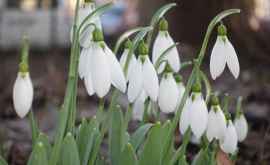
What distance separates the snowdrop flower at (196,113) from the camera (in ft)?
6.14

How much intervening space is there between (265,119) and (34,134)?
238 centimetres

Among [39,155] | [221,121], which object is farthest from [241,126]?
[39,155]

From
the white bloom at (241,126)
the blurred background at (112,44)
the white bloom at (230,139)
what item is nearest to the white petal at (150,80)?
the white bloom at (230,139)

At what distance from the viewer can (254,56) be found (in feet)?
24.8

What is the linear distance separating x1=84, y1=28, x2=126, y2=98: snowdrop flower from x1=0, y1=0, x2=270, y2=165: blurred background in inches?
46.9

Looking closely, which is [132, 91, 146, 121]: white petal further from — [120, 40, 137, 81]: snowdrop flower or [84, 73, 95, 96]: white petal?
[84, 73, 95, 96]: white petal

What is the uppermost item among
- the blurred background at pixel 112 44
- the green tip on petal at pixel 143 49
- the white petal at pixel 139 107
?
the green tip on petal at pixel 143 49

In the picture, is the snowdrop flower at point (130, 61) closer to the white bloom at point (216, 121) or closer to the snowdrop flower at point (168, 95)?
the snowdrop flower at point (168, 95)

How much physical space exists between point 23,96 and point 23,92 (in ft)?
0.04

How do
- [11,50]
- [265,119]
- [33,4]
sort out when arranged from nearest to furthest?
[265,119], [11,50], [33,4]

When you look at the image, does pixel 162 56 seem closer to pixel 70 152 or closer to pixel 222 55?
pixel 222 55

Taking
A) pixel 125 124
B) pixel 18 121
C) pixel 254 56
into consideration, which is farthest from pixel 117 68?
pixel 254 56

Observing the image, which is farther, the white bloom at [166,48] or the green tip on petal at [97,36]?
the white bloom at [166,48]

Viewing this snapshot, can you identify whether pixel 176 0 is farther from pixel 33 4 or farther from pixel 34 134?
pixel 34 134
